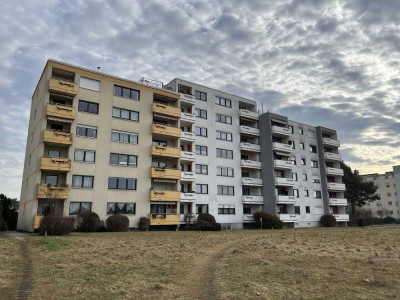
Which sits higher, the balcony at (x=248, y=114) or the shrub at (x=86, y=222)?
the balcony at (x=248, y=114)

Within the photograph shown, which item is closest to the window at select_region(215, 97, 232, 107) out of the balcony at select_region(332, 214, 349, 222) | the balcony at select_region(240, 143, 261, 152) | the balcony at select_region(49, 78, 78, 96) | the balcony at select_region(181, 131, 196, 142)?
the balcony at select_region(240, 143, 261, 152)

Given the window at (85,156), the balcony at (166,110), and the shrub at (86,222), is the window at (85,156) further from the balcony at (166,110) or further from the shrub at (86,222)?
the balcony at (166,110)

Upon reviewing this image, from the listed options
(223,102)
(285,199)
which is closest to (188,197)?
(223,102)

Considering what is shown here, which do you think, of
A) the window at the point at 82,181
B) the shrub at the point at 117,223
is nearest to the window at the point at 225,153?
the shrub at the point at 117,223

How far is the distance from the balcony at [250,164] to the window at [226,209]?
7.81 meters

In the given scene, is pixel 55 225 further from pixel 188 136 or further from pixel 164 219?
pixel 188 136

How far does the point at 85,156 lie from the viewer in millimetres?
42250

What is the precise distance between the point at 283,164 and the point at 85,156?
3543 cm

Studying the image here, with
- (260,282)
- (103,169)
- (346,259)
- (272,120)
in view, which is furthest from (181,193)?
(260,282)

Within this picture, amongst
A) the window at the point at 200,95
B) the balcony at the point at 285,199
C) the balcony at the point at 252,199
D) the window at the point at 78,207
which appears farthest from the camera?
the balcony at the point at 285,199

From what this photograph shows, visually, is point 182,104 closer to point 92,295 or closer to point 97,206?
point 97,206

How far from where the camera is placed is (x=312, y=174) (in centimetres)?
7050

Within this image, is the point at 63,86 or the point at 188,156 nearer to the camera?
the point at 63,86

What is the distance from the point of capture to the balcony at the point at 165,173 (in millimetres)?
46781
